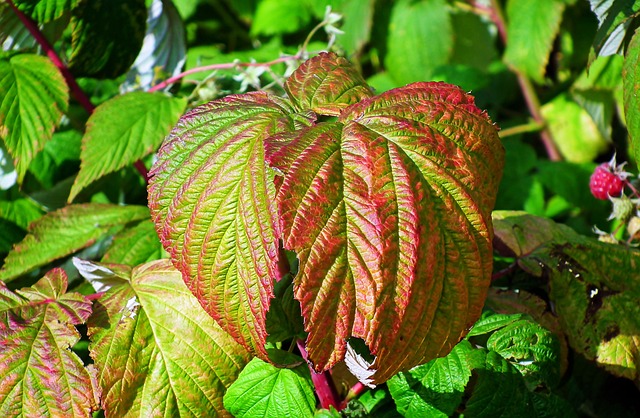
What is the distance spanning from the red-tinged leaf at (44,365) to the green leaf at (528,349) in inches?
21.1

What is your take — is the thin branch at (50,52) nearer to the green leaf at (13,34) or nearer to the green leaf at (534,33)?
the green leaf at (13,34)

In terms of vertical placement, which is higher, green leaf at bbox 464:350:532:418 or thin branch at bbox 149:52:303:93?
thin branch at bbox 149:52:303:93

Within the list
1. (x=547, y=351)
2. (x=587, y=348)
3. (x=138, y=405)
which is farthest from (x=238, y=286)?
(x=587, y=348)

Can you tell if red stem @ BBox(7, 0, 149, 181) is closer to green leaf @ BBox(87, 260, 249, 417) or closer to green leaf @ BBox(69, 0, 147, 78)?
green leaf @ BBox(69, 0, 147, 78)

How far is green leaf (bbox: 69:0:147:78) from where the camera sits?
4.77 feet

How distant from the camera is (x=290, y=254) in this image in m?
1.12

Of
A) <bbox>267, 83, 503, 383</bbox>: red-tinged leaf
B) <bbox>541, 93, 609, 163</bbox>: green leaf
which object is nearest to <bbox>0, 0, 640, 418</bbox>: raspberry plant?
<bbox>267, 83, 503, 383</bbox>: red-tinged leaf

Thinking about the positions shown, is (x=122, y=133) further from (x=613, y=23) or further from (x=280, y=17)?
(x=280, y=17)

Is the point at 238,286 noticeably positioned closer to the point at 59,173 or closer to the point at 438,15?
the point at 59,173

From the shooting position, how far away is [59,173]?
174 cm

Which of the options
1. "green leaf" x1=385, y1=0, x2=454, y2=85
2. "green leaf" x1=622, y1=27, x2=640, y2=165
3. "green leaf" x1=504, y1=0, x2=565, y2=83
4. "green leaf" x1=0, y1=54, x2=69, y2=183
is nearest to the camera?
"green leaf" x1=622, y1=27, x2=640, y2=165

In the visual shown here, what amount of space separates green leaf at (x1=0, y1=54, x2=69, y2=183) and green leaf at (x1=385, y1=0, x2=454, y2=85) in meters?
1.23

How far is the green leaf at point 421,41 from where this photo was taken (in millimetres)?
2342

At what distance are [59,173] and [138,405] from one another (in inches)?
34.5
